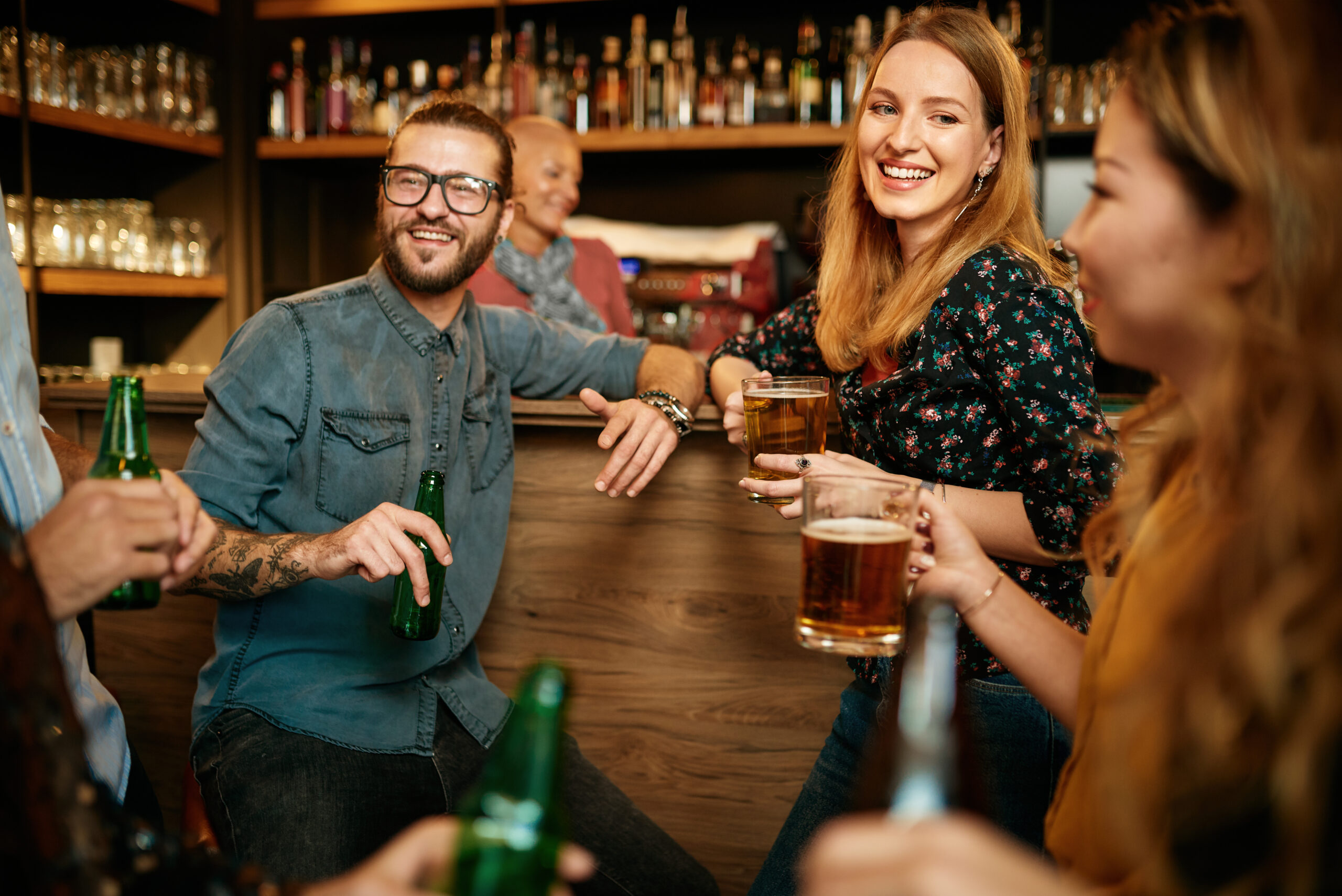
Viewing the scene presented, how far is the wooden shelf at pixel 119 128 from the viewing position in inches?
117

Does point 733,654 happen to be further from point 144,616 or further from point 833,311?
point 144,616

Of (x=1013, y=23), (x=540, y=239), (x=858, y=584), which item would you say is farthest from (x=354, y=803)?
(x=1013, y=23)

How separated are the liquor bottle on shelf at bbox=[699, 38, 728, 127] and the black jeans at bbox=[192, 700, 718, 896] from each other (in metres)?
2.46

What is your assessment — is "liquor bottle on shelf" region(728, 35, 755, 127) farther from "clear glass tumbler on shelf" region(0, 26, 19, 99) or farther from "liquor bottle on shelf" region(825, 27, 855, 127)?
"clear glass tumbler on shelf" region(0, 26, 19, 99)

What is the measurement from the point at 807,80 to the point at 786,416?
2.50 meters

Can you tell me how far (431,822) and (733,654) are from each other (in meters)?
1.17

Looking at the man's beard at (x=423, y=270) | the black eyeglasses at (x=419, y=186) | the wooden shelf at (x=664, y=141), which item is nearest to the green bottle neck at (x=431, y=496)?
the man's beard at (x=423, y=270)

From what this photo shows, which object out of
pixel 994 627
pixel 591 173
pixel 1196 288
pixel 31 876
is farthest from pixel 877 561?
pixel 591 173

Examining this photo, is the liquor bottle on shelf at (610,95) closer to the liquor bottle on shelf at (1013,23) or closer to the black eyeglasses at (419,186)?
the liquor bottle on shelf at (1013,23)

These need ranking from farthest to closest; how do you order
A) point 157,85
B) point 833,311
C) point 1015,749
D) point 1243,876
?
1. point 157,85
2. point 833,311
3. point 1015,749
4. point 1243,876

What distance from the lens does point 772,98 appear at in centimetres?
338

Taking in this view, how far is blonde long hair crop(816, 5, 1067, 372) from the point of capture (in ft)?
4.34

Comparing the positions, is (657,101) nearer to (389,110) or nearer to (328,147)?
(389,110)

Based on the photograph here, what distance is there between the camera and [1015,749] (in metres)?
1.23
